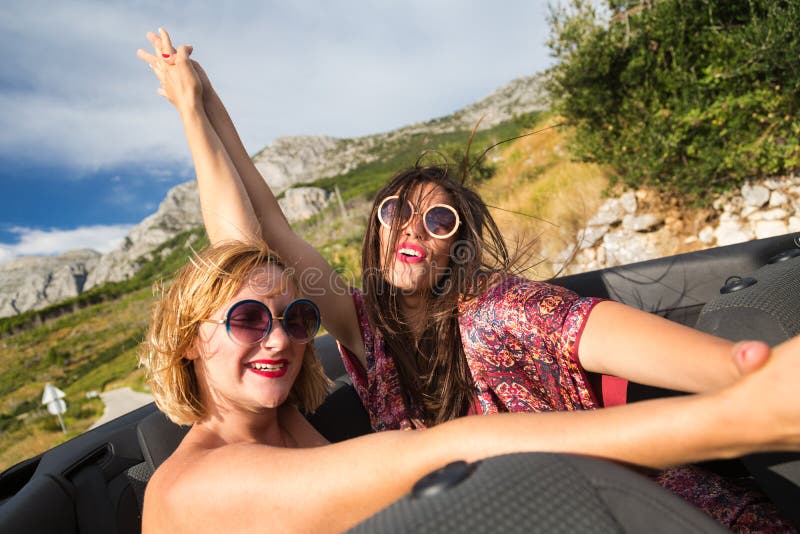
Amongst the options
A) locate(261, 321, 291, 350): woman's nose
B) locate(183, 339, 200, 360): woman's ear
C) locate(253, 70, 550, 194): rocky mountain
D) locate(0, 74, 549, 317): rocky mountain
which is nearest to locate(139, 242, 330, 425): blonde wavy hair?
locate(183, 339, 200, 360): woman's ear

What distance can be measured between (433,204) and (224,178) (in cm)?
79

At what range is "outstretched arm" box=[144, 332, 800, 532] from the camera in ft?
2.23

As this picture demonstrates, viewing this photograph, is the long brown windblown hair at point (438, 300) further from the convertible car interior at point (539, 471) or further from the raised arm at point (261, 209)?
the convertible car interior at point (539, 471)

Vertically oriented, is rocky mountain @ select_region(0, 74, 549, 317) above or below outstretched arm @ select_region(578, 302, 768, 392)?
above

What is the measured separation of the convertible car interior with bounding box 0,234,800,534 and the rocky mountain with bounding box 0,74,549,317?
58.8 m

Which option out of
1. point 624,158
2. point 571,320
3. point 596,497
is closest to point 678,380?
point 571,320

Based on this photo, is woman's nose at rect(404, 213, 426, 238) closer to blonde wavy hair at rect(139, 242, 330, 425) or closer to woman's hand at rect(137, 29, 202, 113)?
blonde wavy hair at rect(139, 242, 330, 425)

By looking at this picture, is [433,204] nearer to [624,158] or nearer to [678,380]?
[678,380]

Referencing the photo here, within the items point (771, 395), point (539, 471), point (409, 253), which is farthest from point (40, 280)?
point (771, 395)

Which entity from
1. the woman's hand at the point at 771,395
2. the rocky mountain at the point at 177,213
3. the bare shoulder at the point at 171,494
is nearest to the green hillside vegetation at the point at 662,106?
the bare shoulder at the point at 171,494

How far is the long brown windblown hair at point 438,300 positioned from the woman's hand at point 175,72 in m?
0.80

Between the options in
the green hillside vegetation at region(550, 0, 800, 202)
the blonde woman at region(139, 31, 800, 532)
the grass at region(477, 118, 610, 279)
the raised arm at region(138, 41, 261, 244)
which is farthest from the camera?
the grass at region(477, 118, 610, 279)

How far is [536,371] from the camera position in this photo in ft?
4.83

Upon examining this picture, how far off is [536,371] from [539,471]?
2.87ft
